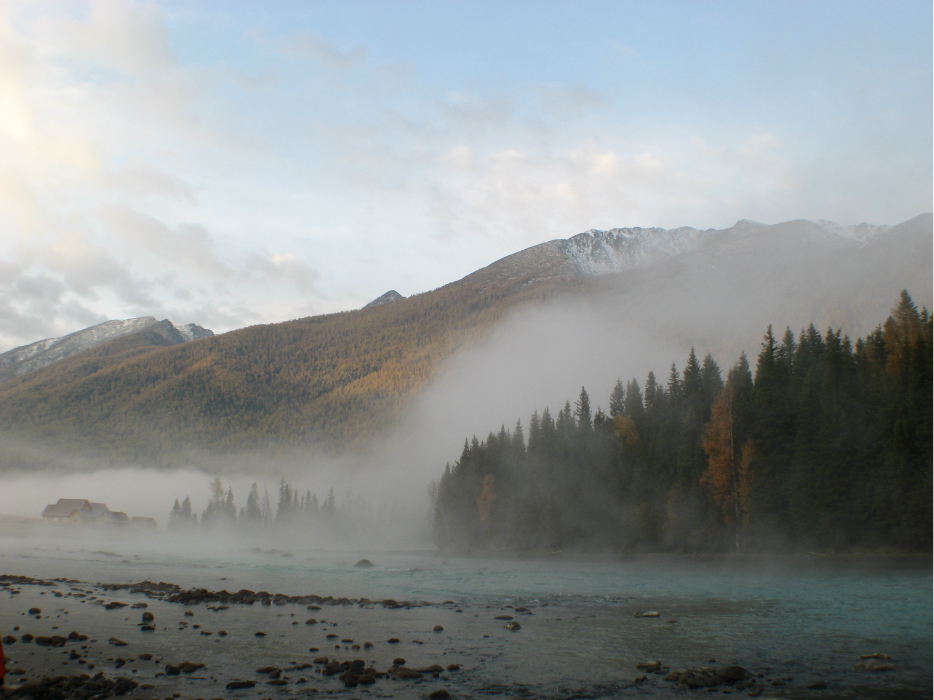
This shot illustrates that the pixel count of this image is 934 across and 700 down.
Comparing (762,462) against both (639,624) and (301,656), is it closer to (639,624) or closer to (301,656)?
(639,624)

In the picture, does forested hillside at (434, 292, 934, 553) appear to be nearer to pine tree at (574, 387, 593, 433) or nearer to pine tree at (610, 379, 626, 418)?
pine tree at (574, 387, 593, 433)

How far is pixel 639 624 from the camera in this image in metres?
28.2

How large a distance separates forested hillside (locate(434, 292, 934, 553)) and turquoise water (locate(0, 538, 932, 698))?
22.3 ft

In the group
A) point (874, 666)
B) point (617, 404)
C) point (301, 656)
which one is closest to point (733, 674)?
point (874, 666)

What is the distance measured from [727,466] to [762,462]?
4.70 m

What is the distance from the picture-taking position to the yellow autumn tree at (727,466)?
2653 inches

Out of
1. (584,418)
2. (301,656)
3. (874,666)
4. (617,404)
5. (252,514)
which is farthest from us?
(252,514)

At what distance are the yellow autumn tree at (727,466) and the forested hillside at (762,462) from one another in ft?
0.48

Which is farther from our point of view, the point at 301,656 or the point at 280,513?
the point at 280,513

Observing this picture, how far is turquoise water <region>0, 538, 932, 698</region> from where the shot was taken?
19.0 meters

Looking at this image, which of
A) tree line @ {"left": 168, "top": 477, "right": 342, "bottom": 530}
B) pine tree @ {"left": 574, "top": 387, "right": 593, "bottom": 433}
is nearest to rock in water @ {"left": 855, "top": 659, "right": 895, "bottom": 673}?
pine tree @ {"left": 574, "top": 387, "right": 593, "bottom": 433}

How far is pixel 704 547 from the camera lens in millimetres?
70562

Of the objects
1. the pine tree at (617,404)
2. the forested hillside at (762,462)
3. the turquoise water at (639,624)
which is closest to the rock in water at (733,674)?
the turquoise water at (639,624)

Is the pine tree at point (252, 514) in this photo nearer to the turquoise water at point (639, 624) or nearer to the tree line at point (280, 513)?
the tree line at point (280, 513)
